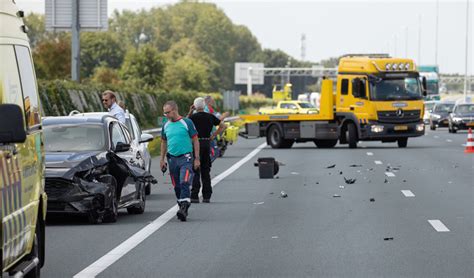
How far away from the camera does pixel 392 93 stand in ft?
143

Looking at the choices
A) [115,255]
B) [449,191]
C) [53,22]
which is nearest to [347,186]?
[449,191]

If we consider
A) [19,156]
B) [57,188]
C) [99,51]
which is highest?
[99,51]

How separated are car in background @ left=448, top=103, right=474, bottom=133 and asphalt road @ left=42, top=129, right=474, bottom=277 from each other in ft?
122

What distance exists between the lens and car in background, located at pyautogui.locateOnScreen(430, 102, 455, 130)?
72625mm

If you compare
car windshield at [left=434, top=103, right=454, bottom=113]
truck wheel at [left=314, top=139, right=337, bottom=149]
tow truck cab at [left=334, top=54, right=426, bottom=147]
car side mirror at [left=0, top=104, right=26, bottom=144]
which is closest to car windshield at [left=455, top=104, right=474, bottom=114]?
Answer: car windshield at [left=434, top=103, right=454, bottom=113]

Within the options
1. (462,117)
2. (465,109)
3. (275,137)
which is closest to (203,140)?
(275,137)

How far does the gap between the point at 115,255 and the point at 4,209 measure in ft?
15.8

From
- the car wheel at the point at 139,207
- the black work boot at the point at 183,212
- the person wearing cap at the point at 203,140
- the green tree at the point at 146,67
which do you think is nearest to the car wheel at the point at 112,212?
the black work boot at the point at 183,212

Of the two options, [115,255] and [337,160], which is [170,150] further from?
[337,160]

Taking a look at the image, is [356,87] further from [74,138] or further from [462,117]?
[74,138]

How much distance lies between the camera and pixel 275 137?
45.2 meters

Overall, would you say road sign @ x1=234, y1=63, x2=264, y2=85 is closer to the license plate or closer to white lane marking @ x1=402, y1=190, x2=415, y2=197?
the license plate

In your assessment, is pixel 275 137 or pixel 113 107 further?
pixel 275 137

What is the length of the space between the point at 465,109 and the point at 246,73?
119 meters
